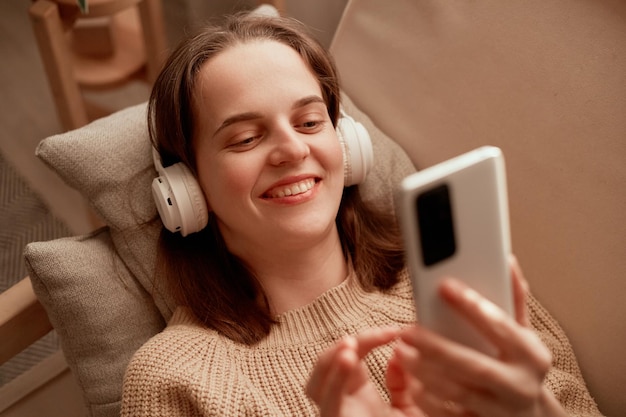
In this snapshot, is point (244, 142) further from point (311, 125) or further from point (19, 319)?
point (19, 319)

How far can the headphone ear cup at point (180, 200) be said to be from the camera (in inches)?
43.9

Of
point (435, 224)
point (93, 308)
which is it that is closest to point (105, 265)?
point (93, 308)

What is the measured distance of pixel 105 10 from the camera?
1.61 metres

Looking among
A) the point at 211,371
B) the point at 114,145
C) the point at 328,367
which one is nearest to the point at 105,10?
the point at 114,145

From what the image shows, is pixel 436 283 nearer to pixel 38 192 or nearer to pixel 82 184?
pixel 82 184

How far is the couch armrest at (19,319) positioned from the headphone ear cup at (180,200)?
0.29m

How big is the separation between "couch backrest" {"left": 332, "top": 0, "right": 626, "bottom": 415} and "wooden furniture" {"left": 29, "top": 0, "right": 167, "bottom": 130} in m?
0.61

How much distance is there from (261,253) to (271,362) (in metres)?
0.18

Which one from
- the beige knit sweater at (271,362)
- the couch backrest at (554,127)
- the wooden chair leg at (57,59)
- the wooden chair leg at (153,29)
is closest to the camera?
the beige knit sweater at (271,362)

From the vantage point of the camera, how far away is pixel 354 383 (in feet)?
2.50

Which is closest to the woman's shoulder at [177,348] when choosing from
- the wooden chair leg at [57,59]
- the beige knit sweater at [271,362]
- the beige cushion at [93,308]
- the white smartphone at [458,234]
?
the beige knit sweater at [271,362]

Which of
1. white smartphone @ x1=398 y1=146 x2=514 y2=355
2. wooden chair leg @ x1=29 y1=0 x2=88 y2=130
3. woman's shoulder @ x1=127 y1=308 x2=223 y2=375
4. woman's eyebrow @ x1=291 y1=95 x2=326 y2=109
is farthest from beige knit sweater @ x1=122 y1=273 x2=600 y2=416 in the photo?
wooden chair leg @ x1=29 y1=0 x2=88 y2=130

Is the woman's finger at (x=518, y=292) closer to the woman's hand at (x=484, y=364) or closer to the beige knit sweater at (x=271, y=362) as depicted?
the woman's hand at (x=484, y=364)

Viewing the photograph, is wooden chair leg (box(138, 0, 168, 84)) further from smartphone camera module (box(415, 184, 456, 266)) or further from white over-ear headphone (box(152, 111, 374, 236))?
smartphone camera module (box(415, 184, 456, 266))
